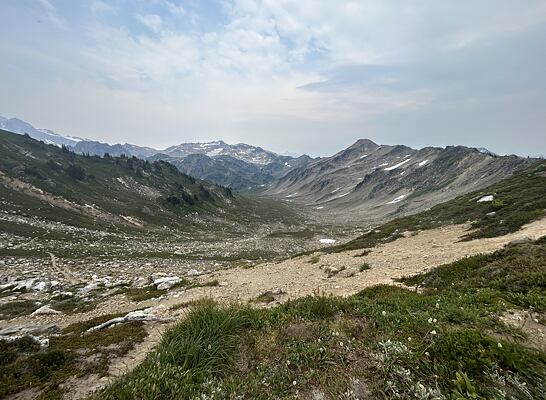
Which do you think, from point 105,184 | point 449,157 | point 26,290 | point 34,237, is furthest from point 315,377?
point 449,157

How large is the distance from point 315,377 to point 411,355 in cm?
187

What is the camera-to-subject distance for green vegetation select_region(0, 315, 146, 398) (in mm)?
6125

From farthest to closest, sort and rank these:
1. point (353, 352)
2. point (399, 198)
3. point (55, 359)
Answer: point (399, 198) < point (55, 359) < point (353, 352)

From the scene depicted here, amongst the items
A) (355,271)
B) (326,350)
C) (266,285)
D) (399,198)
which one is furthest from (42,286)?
(399,198)

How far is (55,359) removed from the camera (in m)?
7.00

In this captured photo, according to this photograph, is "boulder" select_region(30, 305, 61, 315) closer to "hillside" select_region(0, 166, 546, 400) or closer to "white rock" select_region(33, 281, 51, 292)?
"hillside" select_region(0, 166, 546, 400)

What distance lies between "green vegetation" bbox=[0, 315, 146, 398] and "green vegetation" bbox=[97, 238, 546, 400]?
1753 millimetres

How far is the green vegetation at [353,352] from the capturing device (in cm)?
508

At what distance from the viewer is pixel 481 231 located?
73.7 ft

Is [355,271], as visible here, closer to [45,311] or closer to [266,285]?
[266,285]

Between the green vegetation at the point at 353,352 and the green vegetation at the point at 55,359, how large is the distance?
5.75ft

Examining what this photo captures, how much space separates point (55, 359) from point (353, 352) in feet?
22.4

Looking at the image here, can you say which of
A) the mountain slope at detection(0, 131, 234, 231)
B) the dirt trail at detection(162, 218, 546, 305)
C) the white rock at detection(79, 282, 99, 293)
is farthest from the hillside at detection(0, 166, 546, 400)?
the mountain slope at detection(0, 131, 234, 231)

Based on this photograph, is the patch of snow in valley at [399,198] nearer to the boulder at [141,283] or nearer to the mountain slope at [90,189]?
the mountain slope at [90,189]
